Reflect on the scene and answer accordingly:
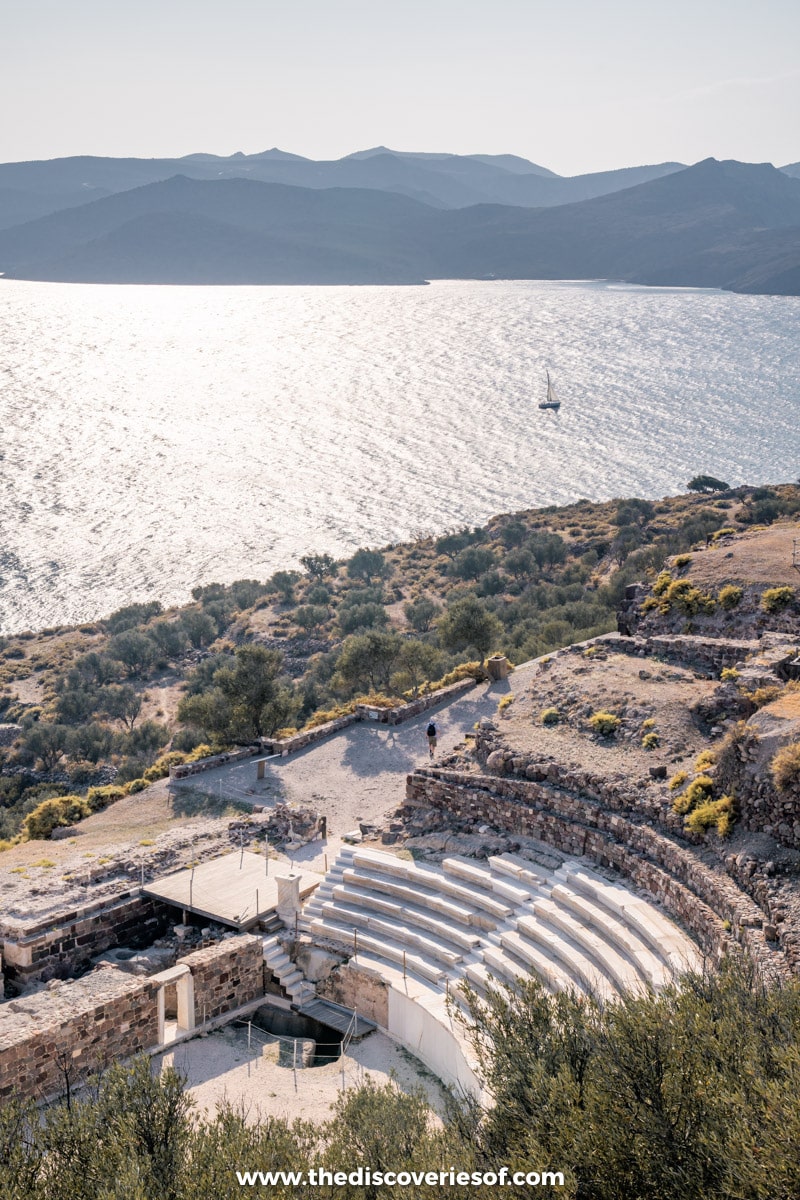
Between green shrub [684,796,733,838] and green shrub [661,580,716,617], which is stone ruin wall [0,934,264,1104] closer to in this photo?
green shrub [684,796,733,838]

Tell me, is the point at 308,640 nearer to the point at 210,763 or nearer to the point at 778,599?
the point at 210,763

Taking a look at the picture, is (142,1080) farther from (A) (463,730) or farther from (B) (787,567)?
(B) (787,567)

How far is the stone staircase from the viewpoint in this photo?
23125mm

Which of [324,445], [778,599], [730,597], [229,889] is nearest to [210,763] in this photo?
[229,889]

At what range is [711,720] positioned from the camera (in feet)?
83.3

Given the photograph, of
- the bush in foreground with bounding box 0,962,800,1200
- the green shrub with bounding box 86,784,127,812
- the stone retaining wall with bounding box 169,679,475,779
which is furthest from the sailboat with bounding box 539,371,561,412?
the bush in foreground with bounding box 0,962,800,1200

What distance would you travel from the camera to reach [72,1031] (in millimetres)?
19953

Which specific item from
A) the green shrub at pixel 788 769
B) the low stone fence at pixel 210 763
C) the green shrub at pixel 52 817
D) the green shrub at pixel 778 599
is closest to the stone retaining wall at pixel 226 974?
the low stone fence at pixel 210 763

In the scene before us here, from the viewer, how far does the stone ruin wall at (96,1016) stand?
63.4ft

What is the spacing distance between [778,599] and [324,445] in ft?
355

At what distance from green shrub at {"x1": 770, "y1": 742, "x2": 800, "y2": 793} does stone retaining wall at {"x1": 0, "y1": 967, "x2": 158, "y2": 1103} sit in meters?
12.4

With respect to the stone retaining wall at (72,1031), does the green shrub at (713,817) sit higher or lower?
higher

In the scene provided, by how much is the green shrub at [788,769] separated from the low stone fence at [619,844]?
1.98 m

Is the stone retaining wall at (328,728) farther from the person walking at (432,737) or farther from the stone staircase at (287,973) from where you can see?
the stone staircase at (287,973)
